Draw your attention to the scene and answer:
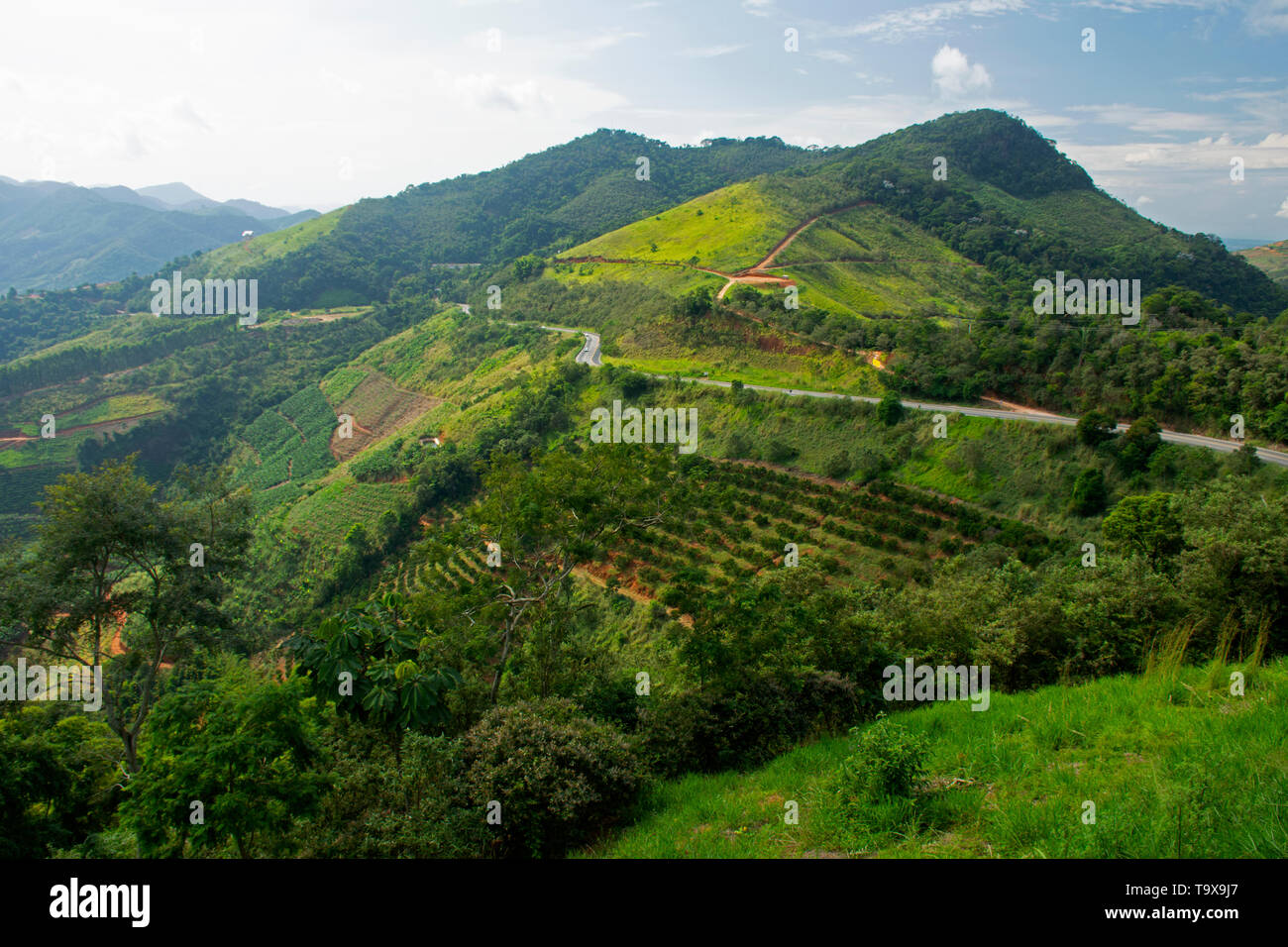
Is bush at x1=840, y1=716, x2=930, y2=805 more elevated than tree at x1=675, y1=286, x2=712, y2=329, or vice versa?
tree at x1=675, y1=286, x2=712, y2=329

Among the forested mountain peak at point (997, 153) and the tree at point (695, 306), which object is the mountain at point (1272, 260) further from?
the tree at point (695, 306)

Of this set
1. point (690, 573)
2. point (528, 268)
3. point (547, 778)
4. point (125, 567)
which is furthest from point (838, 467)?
point (528, 268)

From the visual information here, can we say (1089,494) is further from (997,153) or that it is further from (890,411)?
(997,153)

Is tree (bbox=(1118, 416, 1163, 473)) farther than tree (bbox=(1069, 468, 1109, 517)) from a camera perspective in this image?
Yes

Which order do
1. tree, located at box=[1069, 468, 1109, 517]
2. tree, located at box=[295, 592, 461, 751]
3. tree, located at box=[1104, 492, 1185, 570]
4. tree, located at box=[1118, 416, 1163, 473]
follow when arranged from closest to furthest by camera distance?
tree, located at box=[295, 592, 461, 751], tree, located at box=[1104, 492, 1185, 570], tree, located at box=[1069, 468, 1109, 517], tree, located at box=[1118, 416, 1163, 473]

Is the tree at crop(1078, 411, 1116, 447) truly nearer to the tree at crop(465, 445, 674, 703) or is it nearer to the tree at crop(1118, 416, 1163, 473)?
the tree at crop(1118, 416, 1163, 473)

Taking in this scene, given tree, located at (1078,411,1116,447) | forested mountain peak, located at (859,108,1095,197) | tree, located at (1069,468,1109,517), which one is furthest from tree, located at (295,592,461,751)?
forested mountain peak, located at (859,108,1095,197)

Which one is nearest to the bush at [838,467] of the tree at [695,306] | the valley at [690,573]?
the valley at [690,573]
